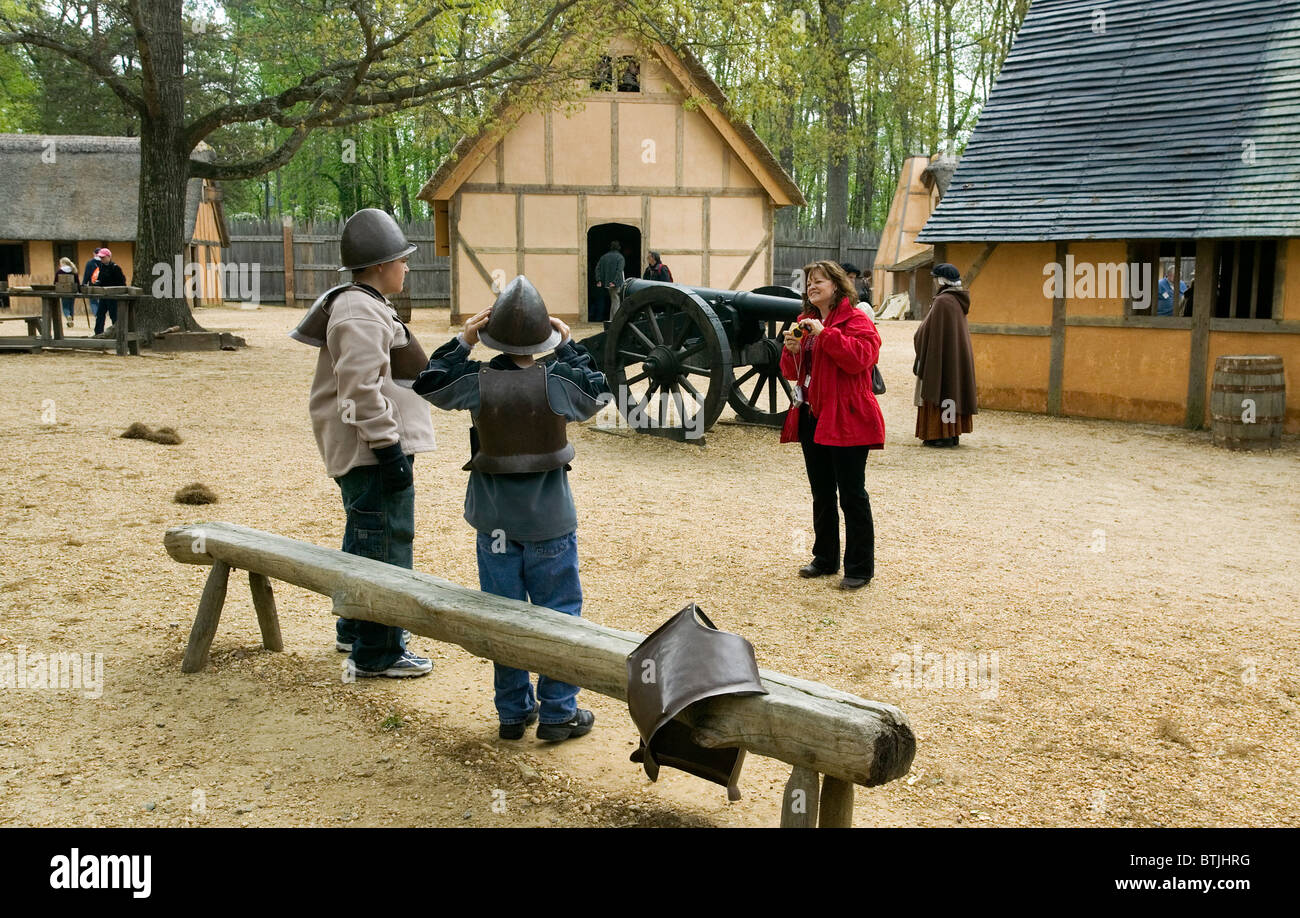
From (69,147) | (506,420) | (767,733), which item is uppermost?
(69,147)

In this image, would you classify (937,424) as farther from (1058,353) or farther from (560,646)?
(560,646)

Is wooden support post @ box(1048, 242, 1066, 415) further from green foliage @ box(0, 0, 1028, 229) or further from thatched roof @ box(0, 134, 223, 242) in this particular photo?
thatched roof @ box(0, 134, 223, 242)

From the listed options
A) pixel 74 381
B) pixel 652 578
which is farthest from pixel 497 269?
pixel 652 578

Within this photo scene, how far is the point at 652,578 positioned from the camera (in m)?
6.12

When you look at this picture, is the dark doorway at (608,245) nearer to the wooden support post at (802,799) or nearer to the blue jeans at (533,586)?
the blue jeans at (533,586)

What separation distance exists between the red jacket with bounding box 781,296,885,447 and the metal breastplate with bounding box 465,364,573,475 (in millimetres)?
2328

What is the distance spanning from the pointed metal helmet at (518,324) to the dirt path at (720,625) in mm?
1376

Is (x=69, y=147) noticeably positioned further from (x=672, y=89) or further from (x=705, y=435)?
(x=705, y=435)

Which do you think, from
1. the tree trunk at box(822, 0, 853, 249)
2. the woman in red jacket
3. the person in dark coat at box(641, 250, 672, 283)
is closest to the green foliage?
the tree trunk at box(822, 0, 853, 249)

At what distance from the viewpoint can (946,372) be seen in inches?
428

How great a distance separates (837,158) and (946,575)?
28.6 meters

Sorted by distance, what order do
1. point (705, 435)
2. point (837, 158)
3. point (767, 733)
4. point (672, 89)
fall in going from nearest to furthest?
1. point (767, 733)
2. point (705, 435)
3. point (672, 89)
4. point (837, 158)

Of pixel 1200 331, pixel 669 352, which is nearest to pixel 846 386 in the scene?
pixel 669 352
